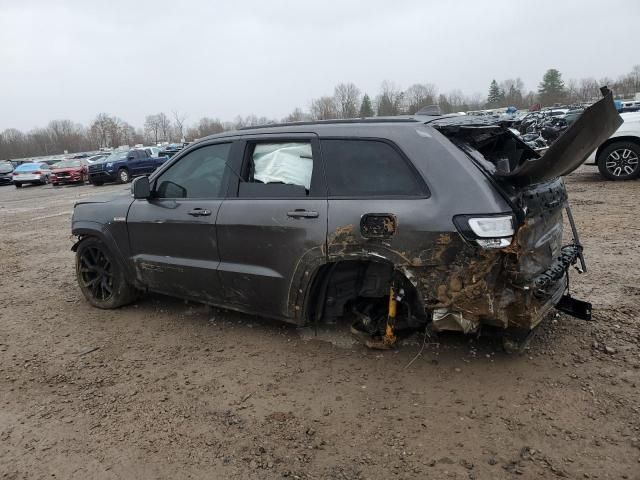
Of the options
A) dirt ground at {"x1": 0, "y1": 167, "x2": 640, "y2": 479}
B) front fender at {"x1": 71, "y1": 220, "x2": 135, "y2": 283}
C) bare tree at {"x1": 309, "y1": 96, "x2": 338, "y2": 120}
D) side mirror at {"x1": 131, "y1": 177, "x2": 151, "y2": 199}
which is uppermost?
bare tree at {"x1": 309, "y1": 96, "x2": 338, "y2": 120}

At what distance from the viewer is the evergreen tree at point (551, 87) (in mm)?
87375

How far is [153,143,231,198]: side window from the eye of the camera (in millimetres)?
4227

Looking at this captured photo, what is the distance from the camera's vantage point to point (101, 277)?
514 cm

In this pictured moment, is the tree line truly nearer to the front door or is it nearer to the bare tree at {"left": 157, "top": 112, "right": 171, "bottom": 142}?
the bare tree at {"left": 157, "top": 112, "right": 171, "bottom": 142}

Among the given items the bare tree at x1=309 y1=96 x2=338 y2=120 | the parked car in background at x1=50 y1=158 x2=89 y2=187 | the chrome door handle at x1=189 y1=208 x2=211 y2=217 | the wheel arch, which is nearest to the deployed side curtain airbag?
the chrome door handle at x1=189 y1=208 x2=211 y2=217

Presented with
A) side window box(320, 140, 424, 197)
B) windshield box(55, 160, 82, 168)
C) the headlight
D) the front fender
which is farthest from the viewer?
windshield box(55, 160, 82, 168)

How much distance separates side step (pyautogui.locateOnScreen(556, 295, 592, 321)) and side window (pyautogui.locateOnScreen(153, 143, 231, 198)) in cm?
277

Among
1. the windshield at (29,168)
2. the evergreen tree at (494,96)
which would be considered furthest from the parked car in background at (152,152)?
the evergreen tree at (494,96)

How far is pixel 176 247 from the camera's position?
436 cm

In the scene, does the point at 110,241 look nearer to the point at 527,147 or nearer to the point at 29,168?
the point at 527,147

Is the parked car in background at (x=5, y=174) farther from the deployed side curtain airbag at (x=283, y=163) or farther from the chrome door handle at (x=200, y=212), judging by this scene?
the deployed side curtain airbag at (x=283, y=163)

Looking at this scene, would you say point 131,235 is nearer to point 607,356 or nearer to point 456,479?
point 456,479

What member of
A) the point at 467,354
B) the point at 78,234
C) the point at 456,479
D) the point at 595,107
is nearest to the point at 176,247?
the point at 78,234

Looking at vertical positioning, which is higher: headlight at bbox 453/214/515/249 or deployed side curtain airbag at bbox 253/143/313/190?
deployed side curtain airbag at bbox 253/143/313/190
